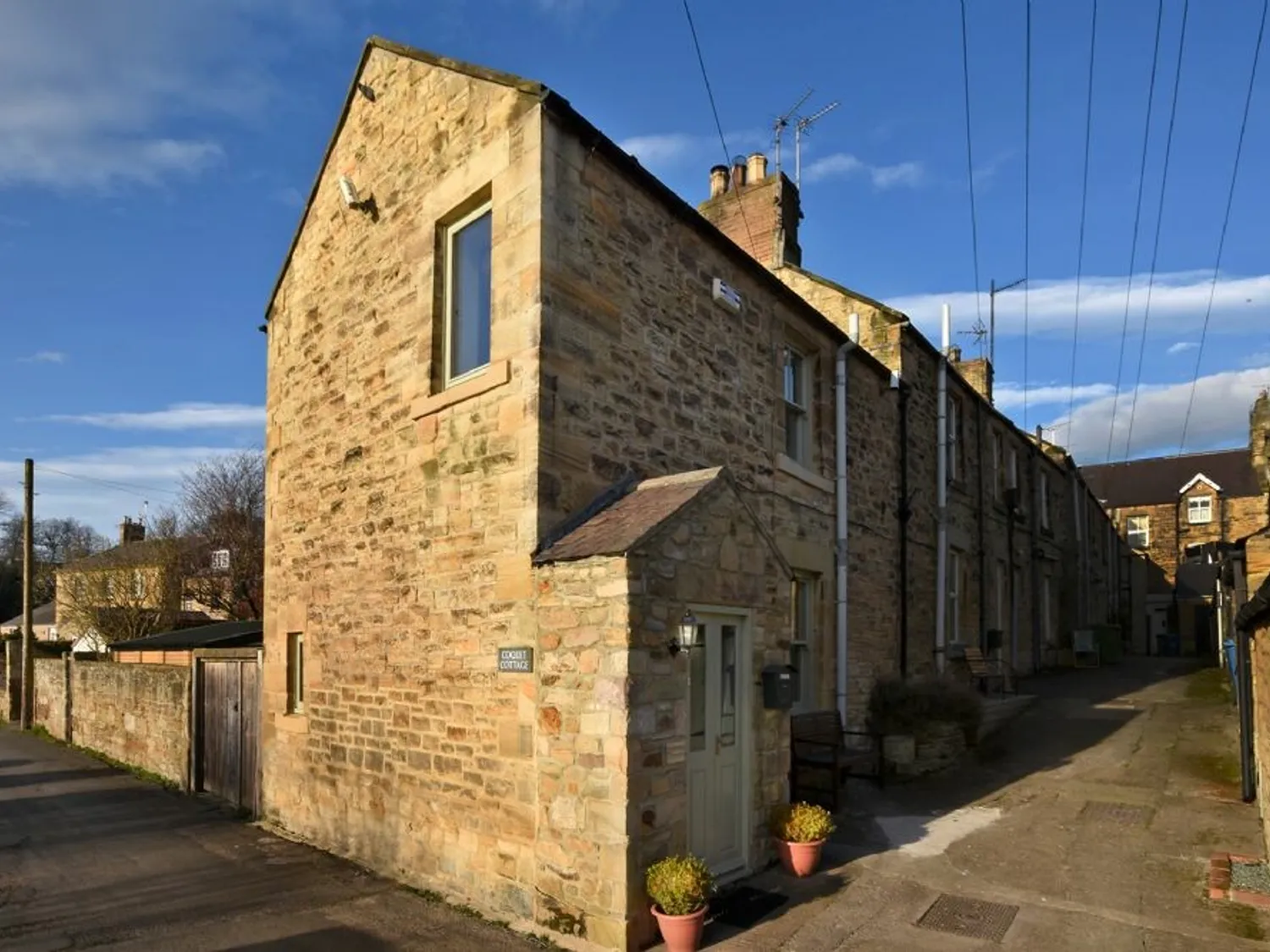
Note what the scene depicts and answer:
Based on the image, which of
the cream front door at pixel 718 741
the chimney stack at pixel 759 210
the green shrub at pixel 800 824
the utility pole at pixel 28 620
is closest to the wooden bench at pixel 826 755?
the green shrub at pixel 800 824

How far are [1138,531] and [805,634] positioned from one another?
44809 mm

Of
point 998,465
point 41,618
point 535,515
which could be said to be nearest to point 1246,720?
point 535,515

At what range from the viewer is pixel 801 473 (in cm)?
1100

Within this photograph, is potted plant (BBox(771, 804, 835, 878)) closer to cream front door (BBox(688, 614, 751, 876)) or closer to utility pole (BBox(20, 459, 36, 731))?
cream front door (BBox(688, 614, 751, 876))

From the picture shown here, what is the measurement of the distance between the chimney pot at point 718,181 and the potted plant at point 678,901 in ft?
43.0

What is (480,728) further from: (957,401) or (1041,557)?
(1041,557)

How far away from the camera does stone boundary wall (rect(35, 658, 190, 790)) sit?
44.8 ft

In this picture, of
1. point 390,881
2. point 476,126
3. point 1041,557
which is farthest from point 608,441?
point 1041,557

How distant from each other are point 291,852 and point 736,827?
513 centimetres

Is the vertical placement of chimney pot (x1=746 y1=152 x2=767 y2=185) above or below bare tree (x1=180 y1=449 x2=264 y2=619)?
above

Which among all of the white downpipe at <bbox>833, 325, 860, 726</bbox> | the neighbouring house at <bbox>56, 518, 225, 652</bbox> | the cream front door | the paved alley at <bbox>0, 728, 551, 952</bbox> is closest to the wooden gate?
the paved alley at <bbox>0, 728, 551, 952</bbox>

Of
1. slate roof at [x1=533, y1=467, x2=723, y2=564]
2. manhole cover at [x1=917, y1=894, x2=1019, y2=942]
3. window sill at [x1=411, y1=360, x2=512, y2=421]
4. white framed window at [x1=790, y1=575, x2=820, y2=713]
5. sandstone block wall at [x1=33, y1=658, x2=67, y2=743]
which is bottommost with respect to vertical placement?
sandstone block wall at [x1=33, y1=658, x2=67, y2=743]

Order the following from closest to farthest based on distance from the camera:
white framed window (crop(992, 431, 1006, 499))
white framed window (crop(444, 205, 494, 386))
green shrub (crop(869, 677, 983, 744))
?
1. white framed window (crop(444, 205, 494, 386))
2. green shrub (crop(869, 677, 983, 744))
3. white framed window (crop(992, 431, 1006, 499))

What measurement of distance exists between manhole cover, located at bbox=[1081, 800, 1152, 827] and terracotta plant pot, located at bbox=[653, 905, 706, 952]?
16.9 ft
